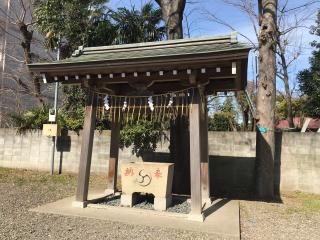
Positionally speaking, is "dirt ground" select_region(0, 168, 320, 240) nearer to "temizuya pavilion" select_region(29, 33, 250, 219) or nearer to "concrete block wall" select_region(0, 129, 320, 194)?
"concrete block wall" select_region(0, 129, 320, 194)

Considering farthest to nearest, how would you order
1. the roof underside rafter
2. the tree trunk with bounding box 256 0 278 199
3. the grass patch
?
the grass patch, the tree trunk with bounding box 256 0 278 199, the roof underside rafter

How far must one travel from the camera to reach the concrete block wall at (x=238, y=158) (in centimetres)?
1054

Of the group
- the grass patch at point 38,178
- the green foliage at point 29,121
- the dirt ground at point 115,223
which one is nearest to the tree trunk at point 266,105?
the dirt ground at point 115,223

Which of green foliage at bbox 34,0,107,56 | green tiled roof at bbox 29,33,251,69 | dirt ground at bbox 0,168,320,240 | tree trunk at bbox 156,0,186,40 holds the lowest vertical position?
dirt ground at bbox 0,168,320,240

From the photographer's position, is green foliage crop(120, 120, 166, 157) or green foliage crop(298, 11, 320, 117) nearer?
green foliage crop(120, 120, 166, 157)

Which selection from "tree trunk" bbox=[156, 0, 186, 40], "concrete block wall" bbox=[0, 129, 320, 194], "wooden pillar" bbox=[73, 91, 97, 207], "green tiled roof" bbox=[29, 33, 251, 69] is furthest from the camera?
"tree trunk" bbox=[156, 0, 186, 40]

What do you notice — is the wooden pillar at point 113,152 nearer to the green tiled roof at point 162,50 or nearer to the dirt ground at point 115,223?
the dirt ground at point 115,223

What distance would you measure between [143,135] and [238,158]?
324cm

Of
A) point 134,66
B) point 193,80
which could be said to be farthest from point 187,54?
point 134,66

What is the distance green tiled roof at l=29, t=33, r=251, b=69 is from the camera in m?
6.89

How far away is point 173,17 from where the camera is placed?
1162cm

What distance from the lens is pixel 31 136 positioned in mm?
13914

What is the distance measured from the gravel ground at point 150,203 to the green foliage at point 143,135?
3253mm

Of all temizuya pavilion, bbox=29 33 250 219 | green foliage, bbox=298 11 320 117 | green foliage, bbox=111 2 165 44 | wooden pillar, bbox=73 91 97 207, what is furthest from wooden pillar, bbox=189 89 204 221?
green foliage, bbox=298 11 320 117
